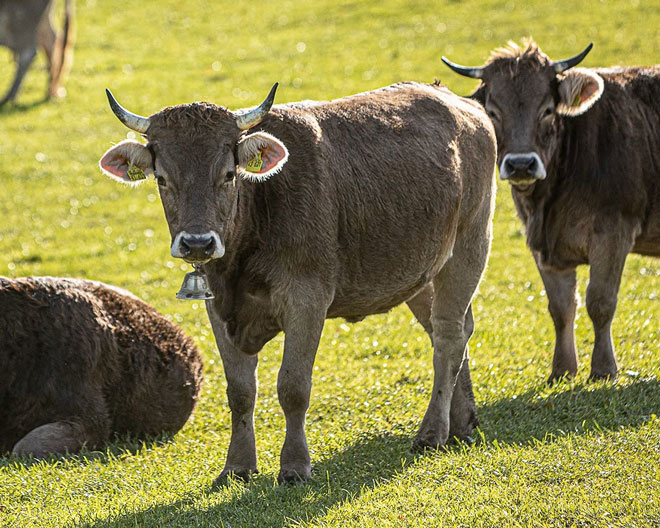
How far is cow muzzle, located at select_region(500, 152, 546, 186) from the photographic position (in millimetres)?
8812

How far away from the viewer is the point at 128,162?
21.8ft

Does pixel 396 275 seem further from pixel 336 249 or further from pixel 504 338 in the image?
pixel 504 338

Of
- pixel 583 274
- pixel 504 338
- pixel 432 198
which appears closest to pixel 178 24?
pixel 583 274

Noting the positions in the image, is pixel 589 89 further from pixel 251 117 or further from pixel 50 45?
pixel 50 45

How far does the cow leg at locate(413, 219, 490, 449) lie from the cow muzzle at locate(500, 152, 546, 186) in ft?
3.34

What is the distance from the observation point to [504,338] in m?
10.7

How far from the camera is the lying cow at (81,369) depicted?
26.9 feet

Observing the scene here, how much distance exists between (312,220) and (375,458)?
1.78 metres

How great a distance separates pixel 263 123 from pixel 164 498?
8.24 feet

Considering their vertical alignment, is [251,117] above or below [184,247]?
above

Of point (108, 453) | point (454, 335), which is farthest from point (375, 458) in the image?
point (108, 453)

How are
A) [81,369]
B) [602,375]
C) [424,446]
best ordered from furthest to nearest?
[602,375] < [81,369] < [424,446]

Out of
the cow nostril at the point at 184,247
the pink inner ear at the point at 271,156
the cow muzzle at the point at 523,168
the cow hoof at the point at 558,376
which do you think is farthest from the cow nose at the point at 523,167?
the cow nostril at the point at 184,247

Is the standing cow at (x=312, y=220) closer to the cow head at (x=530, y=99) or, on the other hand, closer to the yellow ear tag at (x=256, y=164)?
the yellow ear tag at (x=256, y=164)
